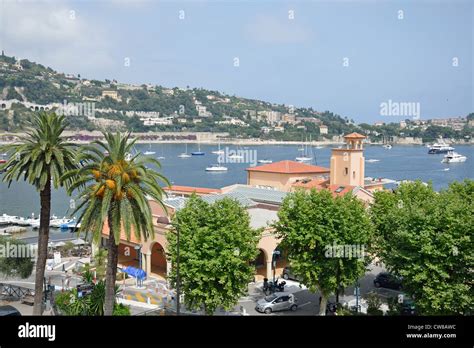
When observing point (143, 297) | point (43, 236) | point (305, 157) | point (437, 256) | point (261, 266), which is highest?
point (305, 157)

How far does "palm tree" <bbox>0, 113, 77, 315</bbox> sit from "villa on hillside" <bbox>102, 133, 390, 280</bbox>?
383 centimetres

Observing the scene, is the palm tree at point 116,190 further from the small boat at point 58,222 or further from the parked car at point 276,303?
the small boat at point 58,222

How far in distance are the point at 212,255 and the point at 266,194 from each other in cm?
1395

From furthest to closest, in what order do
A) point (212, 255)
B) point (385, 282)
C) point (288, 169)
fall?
point (288, 169) < point (385, 282) < point (212, 255)

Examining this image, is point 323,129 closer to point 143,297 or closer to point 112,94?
point 112,94

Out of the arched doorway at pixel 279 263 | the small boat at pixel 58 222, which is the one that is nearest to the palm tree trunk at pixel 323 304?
the arched doorway at pixel 279 263

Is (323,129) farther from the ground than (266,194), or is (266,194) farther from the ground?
(323,129)

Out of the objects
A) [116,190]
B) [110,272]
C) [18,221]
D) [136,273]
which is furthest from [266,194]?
[18,221]

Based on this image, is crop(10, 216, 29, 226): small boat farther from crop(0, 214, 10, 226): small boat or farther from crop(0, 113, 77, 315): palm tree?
crop(0, 113, 77, 315): palm tree

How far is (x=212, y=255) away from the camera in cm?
1461

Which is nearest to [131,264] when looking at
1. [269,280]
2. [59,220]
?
[269,280]

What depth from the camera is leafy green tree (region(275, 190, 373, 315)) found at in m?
15.6

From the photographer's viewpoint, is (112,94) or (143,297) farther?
(112,94)

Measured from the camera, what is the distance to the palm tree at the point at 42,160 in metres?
12.8
